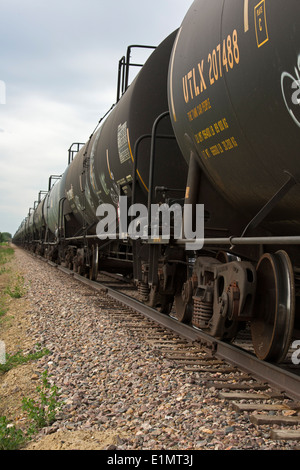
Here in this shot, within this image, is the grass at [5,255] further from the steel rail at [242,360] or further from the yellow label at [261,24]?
the yellow label at [261,24]

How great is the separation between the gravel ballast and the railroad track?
Answer: 0.22 ft

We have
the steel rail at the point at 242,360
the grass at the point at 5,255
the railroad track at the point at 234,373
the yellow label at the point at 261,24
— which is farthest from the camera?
the grass at the point at 5,255

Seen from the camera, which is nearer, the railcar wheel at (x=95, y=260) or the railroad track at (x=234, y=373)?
the railroad track at (x=234, y=373)

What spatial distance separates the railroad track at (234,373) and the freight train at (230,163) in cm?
16

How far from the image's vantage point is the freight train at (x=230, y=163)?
137 inches

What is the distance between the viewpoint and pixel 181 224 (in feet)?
19.1

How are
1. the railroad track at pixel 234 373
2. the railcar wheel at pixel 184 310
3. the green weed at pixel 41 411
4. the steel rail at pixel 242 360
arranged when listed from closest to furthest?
the green weed at pixel 41 411 < the railroad track at pixel 234 373 < the steel rail at pixel 242 360 < the railcar wheel at pixel 184 310

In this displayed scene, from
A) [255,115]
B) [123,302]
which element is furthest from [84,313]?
[255,115]

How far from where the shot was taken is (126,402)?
352 centimetres

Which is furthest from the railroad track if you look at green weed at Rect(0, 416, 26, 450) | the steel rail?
green weed at Rect(0, 416, 26, 450)

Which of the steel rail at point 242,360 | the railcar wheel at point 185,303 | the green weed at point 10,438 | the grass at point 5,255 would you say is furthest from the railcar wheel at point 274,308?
the grass at point 5,255

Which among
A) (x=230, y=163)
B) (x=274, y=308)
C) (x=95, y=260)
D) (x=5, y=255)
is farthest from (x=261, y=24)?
(x=5, y=255)
